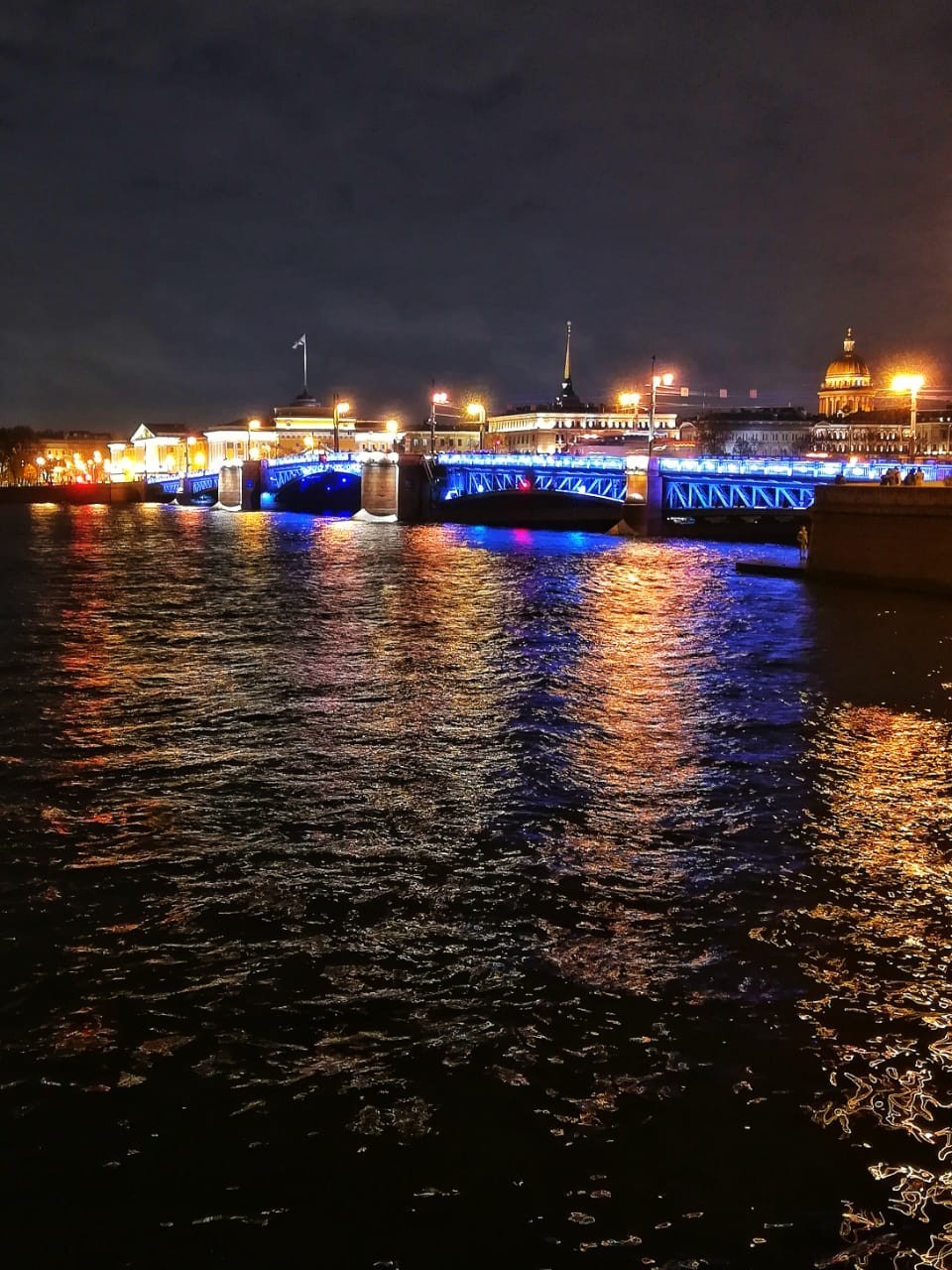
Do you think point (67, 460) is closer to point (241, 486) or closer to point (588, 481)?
point (241, 486)

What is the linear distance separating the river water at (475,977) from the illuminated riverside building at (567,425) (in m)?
99.4

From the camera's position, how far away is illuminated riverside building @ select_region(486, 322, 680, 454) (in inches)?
4624

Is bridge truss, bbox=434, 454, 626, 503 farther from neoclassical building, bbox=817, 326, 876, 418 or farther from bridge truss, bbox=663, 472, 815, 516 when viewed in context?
neoclassical building, bbox=817, 326, 876, 418

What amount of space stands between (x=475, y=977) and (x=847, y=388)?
14338 cm

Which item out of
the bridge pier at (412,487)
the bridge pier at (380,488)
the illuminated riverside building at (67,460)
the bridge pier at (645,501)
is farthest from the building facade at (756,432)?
the illuminated riverside building at (67,460)

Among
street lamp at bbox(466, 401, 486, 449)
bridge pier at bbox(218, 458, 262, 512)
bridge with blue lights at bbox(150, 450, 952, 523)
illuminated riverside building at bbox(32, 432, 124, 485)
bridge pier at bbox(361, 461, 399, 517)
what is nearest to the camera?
bridge with blue lights at bbox(150, 450, 952, 523)

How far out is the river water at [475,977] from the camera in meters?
4.19

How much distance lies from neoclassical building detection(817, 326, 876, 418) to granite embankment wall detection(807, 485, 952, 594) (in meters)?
113

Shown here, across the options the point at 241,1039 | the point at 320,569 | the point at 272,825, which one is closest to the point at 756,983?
the point at 241,1039

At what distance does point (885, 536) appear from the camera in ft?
91.5

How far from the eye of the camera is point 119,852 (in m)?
8.00

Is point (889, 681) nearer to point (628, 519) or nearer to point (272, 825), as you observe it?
point (272, 825)

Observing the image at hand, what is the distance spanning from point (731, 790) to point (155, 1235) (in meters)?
6.83

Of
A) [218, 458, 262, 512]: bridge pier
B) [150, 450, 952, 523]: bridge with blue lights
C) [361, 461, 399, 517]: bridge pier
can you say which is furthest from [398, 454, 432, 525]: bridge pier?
[218, 458, 262, 512]: bridge pier
